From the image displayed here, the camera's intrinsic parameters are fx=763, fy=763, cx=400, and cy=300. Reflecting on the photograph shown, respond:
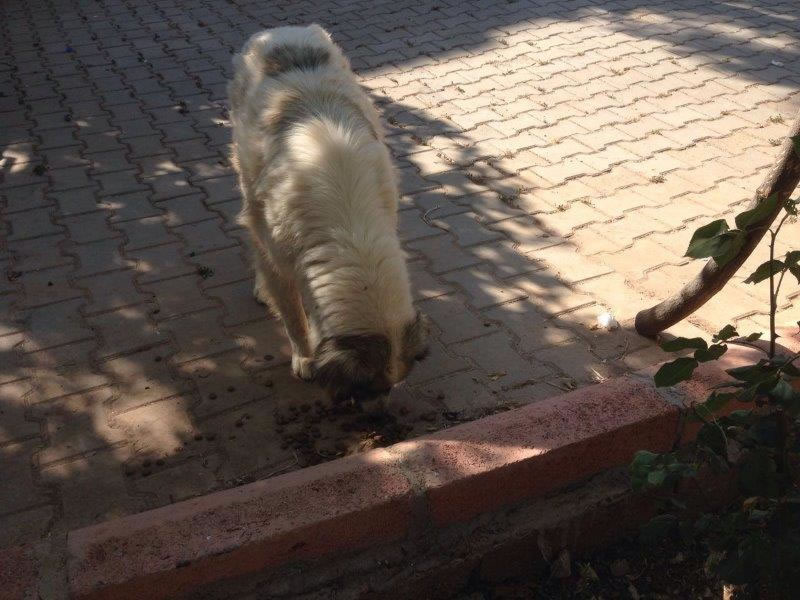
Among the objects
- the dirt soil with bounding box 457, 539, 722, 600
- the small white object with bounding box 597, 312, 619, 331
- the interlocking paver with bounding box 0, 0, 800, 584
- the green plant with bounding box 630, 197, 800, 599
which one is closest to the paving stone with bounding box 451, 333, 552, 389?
the interlocking paver with bounding box 0, 0, 800, 584

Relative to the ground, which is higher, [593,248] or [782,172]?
[782,172]

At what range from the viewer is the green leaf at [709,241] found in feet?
7.16

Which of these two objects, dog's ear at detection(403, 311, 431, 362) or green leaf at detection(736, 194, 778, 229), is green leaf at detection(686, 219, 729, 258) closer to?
green leaf at detection(736, 194, 778, 229)

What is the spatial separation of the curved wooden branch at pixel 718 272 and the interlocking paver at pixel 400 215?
0.61 feet

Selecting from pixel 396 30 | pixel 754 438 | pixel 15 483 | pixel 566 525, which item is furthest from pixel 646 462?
pixel 396 30

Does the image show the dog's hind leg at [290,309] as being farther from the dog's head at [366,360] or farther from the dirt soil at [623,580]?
the dirt soil at [623,580]

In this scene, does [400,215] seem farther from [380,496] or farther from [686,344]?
[686,344]

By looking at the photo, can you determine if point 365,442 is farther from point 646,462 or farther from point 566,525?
point 646,462

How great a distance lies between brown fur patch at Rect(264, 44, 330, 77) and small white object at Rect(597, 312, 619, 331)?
2.18m

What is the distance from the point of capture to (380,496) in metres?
2.81

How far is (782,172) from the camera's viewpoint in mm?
3371

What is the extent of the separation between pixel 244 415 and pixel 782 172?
2.78m

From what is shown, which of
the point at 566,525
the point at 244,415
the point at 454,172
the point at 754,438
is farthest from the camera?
the point at 454,172

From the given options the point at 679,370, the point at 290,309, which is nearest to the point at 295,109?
the point at 290,309
